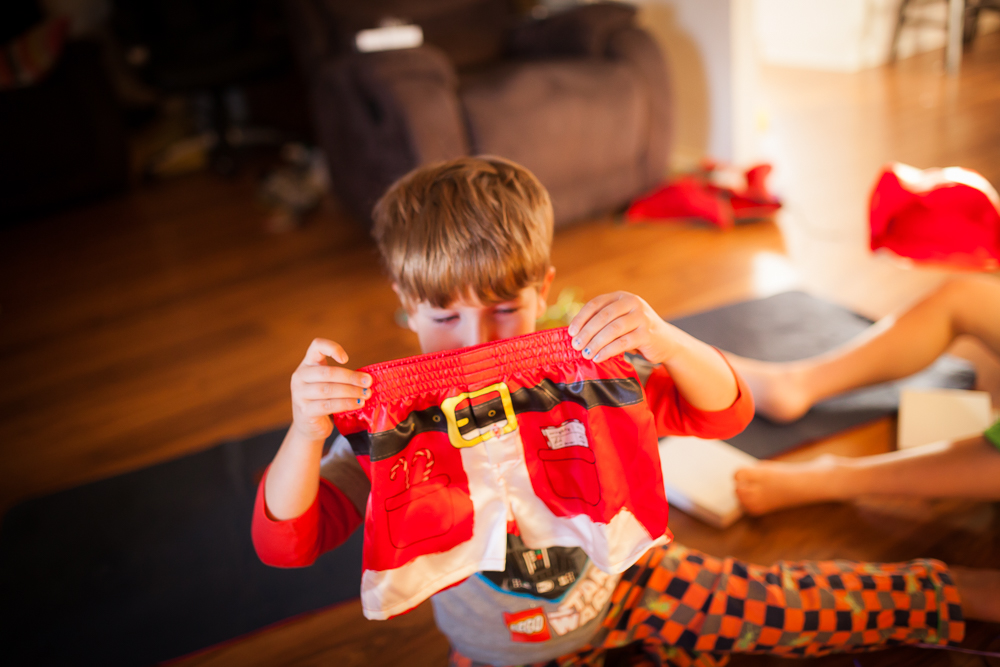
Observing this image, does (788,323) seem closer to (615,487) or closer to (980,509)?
(980,509)

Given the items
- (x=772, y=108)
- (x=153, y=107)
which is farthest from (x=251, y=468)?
(x=153, y=107)

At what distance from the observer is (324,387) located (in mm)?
642

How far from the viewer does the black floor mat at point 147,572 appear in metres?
1.10

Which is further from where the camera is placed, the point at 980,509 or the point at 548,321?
the point at 548,321

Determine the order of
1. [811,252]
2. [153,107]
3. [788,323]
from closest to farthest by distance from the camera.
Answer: [788,323] < [811,252] < [153,107]

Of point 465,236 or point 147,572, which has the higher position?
point 465,236

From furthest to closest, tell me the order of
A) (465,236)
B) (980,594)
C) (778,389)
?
1. (778,389)
2. (980,594)
3. (465,236)

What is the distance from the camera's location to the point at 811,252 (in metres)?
2.07

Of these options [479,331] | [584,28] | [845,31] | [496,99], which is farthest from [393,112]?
[845,31]

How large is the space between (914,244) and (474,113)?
1291 mm

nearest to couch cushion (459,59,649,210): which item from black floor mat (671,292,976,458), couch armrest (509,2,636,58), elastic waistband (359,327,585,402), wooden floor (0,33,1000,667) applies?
couch armrest (509,2,636,58)

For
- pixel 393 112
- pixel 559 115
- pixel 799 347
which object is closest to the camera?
pixel 799 347

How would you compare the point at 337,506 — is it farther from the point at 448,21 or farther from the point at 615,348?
the point at 448,21

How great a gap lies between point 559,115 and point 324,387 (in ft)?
6.09
